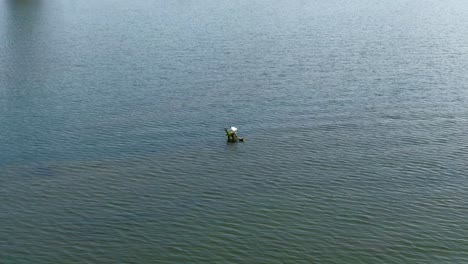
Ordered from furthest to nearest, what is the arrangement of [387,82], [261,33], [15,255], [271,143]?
[261,33]
[387,82]
[271,143]
[15,255]

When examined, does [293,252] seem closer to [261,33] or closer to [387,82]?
[387,82]

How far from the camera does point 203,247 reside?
119 ft

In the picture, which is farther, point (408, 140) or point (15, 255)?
point (408, 140)

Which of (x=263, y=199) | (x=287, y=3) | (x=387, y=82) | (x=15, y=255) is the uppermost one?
(x=287, y=3)

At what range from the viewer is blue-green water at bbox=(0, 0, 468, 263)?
37.2m

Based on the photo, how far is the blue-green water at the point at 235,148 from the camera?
3716cm

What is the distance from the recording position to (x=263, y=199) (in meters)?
42.0

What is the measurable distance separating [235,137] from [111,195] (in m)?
11.6

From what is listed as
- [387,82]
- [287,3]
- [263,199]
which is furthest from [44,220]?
[287,3]

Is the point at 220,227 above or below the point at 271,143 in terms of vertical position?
below

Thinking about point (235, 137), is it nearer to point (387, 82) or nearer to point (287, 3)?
point (387, 82)

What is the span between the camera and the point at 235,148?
1993 inches

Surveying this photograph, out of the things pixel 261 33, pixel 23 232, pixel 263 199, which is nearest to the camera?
pixel 23 232

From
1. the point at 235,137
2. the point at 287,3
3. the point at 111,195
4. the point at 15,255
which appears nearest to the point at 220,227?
the point at 111,195
